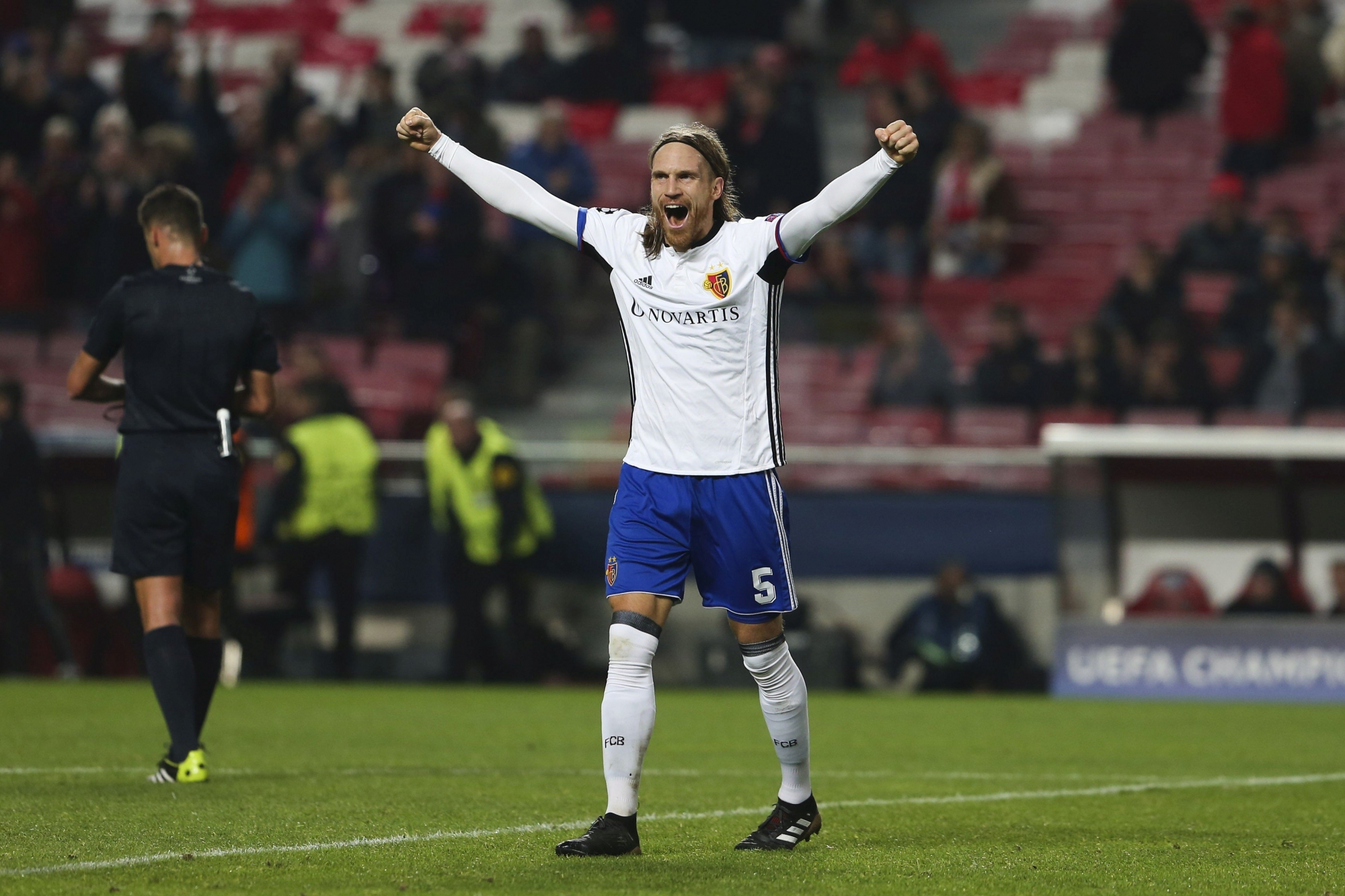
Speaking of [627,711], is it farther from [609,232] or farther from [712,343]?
[609,232]

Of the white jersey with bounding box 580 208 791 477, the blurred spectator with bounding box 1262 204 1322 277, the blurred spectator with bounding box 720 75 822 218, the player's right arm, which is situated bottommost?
the white jersey with bounding box 580 208 791 477

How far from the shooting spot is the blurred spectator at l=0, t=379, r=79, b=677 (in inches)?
579

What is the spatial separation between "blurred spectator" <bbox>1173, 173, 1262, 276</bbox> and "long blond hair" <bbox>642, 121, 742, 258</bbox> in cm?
1119

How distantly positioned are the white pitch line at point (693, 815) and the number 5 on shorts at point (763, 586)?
105 centimetres

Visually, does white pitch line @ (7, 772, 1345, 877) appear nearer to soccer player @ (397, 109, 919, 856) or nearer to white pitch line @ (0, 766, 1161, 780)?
white pitch line @ (0, 766, 1161, 780)

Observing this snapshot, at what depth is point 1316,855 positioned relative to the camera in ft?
19.2

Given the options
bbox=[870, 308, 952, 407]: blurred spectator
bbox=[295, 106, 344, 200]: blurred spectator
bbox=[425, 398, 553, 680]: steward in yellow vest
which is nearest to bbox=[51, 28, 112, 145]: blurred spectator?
bbox=[295, 106, 344, 200]: blurred spectator

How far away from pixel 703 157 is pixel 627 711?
160cm

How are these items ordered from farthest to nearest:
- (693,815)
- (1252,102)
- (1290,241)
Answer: (1252,102), (1290,241), (693,815)

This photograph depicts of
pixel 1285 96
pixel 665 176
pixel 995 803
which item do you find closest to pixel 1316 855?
pixel 995 803

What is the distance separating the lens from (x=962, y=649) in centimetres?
1437

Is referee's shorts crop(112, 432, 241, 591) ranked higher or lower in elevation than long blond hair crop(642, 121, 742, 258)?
lower

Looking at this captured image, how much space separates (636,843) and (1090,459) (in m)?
9.51

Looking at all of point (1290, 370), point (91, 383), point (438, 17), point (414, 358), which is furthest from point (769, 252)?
point (438, 17)
